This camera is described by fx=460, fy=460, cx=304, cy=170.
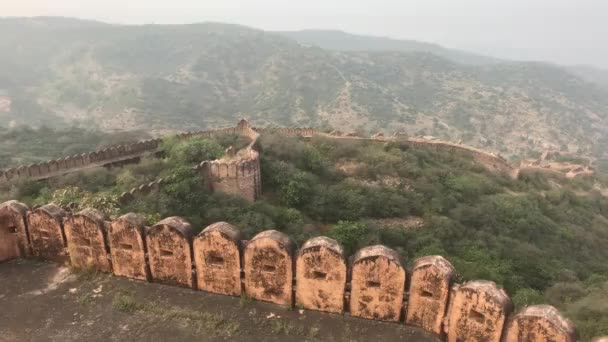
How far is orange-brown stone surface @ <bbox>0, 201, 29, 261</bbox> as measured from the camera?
6219mm

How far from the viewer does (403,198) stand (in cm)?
2258

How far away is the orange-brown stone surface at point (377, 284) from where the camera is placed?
4.82 m

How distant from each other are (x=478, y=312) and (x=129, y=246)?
4.04 metres

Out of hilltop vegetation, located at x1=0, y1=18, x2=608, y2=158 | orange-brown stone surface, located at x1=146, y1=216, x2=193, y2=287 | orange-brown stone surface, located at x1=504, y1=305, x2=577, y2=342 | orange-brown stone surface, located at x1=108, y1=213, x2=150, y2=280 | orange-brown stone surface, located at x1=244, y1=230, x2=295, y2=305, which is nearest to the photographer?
orange-brown stone surface, located at x1=504, y1=305, x2=577, y2=342

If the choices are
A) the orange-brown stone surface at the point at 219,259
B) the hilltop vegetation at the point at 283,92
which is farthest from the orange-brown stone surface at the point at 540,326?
the hilltop vegetation at the point at 283,92

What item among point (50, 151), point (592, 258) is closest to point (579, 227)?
A: point (592, 258)

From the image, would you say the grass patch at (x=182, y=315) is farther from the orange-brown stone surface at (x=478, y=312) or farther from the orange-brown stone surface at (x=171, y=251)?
the orange-brown stone surface at (x=478, y=312)

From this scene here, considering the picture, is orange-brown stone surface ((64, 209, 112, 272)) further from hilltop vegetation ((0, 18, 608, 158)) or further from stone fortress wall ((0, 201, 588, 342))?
hilltop vegetation ((0, 18, 608, 158))

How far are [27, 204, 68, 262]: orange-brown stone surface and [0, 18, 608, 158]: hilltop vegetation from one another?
5829cm

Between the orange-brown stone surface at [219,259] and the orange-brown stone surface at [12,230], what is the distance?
2674 millimetres

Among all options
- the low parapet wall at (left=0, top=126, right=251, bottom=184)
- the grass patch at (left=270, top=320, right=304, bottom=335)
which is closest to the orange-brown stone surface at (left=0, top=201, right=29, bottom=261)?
the grass patch at (left=270, top=320, right=304, bottom=335)

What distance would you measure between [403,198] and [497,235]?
4664 mm

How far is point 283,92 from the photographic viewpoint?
8944 centimetres

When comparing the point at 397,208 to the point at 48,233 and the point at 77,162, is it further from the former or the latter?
the point at 48,233
